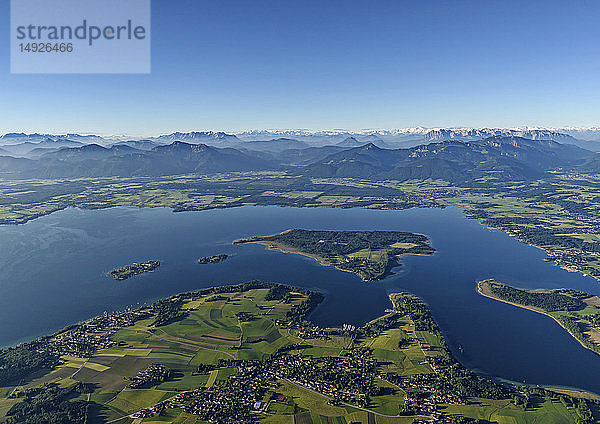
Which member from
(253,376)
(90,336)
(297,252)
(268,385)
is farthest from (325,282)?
(90,336)

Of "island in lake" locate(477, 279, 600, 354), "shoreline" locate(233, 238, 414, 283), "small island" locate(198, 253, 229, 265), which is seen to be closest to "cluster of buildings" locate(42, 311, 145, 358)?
"small island" locate(198, 253, 229, 265)

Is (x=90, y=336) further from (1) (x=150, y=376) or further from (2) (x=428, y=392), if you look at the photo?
(2) (x=428, y=392)

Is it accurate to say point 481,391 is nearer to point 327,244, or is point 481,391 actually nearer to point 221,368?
point 221,368

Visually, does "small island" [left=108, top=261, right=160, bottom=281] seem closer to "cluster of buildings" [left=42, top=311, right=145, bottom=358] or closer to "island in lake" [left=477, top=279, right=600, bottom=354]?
"cluster of buildings" [left=42, top=311, right=145, bottom=358]

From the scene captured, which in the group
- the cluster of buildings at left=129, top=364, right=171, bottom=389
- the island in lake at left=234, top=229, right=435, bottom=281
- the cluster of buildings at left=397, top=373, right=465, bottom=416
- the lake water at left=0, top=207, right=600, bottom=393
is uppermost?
the island in lake at left=234, top=229, right=435, bottom=281

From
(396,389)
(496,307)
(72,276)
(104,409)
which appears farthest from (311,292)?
(72,276)
